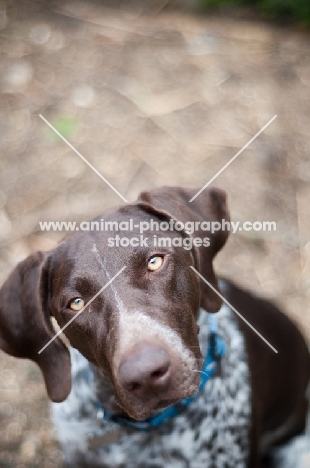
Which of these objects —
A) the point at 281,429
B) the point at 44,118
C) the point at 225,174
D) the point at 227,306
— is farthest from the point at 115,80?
the point at 281,429

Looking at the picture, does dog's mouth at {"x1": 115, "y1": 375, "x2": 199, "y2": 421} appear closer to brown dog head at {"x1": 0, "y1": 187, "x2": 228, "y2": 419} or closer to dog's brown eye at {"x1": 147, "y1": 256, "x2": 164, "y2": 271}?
brown dog head at {"x1": 0, "y1": 187, "x2": 228, "y2": 419}

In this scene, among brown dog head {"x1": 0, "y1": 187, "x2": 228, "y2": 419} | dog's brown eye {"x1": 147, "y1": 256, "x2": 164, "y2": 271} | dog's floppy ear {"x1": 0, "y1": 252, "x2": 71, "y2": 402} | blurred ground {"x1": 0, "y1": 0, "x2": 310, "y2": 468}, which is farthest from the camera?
blurred ground {"x1": 0, "y1": 0, "x2": 310, "y2": 468}

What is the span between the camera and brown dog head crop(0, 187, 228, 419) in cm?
262

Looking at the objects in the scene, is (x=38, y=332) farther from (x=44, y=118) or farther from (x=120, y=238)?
(x=44, y=118)

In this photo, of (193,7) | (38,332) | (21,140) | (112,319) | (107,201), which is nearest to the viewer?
(112,319)

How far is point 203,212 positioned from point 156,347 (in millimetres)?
1156

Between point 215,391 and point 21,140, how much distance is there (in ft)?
13.5

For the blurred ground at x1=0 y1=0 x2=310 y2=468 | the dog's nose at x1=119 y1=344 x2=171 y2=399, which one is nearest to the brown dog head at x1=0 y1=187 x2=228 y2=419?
the dog's nose at x1=119 y1=344 x2=171 y2=399

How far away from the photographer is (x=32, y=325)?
323 cm

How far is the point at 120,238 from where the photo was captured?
3.02 meters

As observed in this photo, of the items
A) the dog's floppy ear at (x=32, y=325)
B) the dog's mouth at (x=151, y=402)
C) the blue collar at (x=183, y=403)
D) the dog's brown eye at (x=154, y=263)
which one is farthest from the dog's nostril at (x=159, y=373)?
the dog's floppy ear at (x=32, y=325)

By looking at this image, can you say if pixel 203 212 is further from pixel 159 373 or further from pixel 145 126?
pixel 145 126

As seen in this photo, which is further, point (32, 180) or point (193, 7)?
point (193, 7)

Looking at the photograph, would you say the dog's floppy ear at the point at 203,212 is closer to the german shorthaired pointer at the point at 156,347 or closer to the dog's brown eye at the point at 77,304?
the german shorthaired pointer at the point at 156,347
